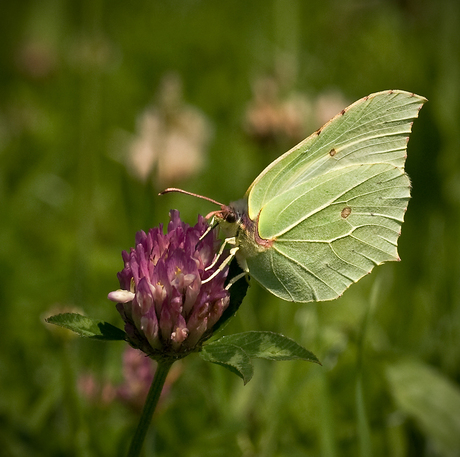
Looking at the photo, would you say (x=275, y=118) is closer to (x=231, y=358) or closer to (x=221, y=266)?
(x=221, y=266)

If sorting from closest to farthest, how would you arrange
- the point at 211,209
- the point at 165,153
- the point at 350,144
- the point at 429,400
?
the point at 350,144, the point at 429,400, the point at 165,153, the point at 211,209

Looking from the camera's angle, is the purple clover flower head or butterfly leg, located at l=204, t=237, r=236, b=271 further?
butterfly leg, located at l=204, t=237, r=236, b=271

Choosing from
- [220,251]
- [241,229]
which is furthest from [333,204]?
[220,251]

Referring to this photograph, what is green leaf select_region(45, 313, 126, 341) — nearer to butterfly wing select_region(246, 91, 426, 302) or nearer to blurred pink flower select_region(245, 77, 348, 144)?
butterfly wing select_region(246, 91, 426, 302)

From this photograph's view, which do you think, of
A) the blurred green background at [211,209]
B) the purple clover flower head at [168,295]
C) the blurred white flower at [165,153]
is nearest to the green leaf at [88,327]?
the purple clover flower head at [168,295]

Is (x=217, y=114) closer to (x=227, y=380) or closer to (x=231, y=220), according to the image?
(x=227, y=380)

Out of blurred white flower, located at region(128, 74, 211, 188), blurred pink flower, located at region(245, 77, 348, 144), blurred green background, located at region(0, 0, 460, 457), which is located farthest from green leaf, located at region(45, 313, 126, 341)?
blurred pink flower, located at region(245, 77, 348, 144)
